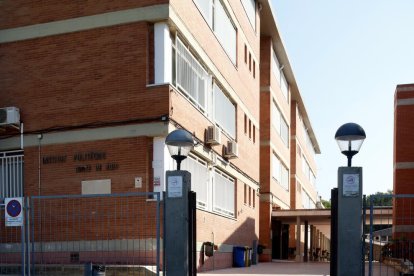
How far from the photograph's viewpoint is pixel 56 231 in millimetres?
16281

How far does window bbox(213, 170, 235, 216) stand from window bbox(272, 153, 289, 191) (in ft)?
42.3

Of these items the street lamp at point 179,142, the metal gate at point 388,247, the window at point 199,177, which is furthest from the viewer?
the window at point 199,177

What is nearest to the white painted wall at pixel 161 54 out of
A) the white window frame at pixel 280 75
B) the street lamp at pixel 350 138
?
the street lamp at pixel 350 138

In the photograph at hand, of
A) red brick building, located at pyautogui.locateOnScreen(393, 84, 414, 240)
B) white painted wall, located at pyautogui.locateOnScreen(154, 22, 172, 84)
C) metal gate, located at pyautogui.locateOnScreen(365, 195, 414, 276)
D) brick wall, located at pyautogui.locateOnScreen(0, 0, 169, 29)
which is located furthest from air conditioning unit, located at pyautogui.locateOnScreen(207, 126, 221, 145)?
red brick building, located at pyautogui.locateOnScreen(393, 84, 414, 240)

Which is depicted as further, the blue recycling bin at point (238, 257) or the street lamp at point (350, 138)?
the blue recycling bin at point (238, 257)

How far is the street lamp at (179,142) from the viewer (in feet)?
33.0

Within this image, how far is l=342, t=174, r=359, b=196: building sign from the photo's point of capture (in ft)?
31.7

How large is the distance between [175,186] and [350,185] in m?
3.09

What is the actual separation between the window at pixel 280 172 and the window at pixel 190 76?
57.8 ft

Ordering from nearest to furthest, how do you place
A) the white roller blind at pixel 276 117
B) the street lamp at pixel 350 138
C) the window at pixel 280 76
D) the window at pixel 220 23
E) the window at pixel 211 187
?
the street lamp at pixel 350 138 → the window at pixel 211 187 → the window at pixel 220 23 → the white roller blind at pixel 276 117 → the window at pixel 280 76

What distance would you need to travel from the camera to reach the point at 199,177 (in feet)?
61.9

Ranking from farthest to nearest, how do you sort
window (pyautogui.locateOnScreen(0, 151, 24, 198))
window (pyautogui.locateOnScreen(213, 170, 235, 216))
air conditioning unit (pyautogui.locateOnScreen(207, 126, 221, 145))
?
window (pyautogui.locateOnScreen(213, 170, 235, 216)), air conditioning unit (pyautogui.locateOnScreen(207, 126, 221, 145)), window (pyautogui.locateOnScreen(0, 151, 24, 198))

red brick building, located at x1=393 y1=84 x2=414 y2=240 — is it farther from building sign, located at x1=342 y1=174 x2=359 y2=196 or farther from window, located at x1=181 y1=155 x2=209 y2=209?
building sign, located at x1=342 y1=174 x2=359 y2=196

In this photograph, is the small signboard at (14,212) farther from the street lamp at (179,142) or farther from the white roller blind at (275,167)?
the white roller blind at (275,167)
